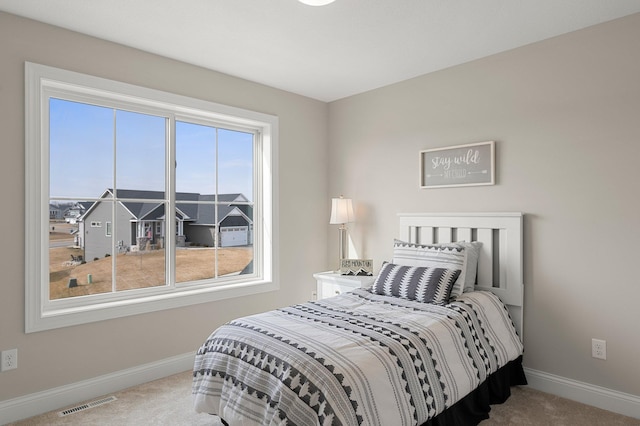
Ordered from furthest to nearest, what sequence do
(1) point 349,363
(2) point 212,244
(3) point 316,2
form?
1. (2) point 212,244
2. (3) point 316,2
3. (1) point 349,363

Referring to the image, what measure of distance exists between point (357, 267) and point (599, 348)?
1891mm

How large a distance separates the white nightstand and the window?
52 cm

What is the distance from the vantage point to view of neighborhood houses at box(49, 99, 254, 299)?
2809mm

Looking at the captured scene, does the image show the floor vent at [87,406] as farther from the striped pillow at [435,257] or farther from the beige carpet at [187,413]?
the striped pillow at [435,257]

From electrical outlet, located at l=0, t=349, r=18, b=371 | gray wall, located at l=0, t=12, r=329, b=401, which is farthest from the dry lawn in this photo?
electrical outlet, located at l=0, t=349, r=18, b=371

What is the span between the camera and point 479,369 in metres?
2.33

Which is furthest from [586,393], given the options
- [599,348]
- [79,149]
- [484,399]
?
[79,149]

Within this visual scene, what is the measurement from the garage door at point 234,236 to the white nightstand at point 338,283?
0.82 m

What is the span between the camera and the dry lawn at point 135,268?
2.79 m

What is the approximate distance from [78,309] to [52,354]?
1.02ft

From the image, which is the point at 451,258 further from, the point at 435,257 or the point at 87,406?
the point at 87,406

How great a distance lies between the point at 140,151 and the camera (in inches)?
124

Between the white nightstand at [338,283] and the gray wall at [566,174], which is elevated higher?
the gray wall at [566,174]

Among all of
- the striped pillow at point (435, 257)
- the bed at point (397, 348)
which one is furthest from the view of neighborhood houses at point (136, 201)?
the striped pillow at point (435, 257)
